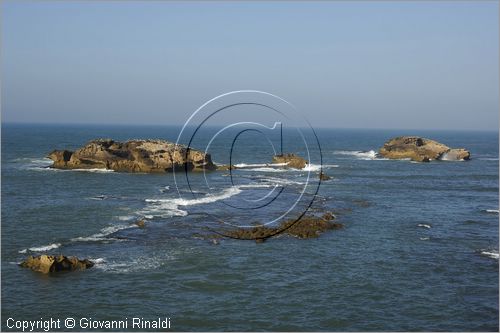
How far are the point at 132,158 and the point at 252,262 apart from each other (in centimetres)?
6061

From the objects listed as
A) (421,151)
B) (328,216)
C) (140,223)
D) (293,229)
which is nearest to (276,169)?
(328,216)

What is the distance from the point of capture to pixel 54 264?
33188mm

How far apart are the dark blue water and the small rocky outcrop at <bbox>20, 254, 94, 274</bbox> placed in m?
0.69

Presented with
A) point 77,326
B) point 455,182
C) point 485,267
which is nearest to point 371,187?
point 455,182

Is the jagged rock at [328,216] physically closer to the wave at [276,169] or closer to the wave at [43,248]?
the wave at [43,248]

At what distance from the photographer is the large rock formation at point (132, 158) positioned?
3543 inches

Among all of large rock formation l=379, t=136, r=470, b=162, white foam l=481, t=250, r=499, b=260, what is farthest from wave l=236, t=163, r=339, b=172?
white foam l=481, t=250, r=499, b=260

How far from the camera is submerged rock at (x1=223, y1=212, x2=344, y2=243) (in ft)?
144

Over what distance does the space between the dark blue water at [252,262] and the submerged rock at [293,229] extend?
146 cm

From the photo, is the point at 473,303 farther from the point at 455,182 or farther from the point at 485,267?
the point at 455,182

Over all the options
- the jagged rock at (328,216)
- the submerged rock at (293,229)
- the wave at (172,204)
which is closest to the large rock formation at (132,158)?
the wave at (172,204)

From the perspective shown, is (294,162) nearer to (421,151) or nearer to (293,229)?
(421,151)

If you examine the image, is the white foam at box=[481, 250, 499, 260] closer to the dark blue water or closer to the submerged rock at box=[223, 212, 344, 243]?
the dark blue water

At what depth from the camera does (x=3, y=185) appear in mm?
69438
